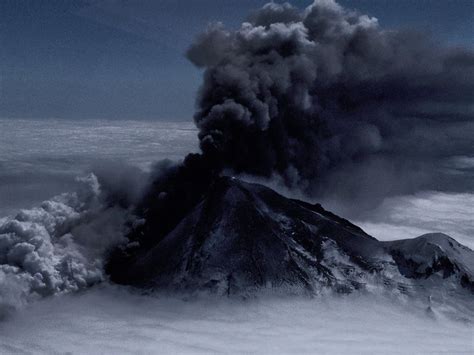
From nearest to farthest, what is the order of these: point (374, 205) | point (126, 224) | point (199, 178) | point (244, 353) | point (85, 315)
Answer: point (244, 353)
point (85, 315)
point (126, 224)
point (199, 178)
point (374, 205)

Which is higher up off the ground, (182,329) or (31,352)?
(182,329)

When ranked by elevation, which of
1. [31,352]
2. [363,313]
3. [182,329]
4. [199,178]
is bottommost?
[31,352]

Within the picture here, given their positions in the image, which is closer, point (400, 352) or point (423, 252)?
point (400, 352)

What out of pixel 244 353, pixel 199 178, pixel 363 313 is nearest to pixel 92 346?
pixel 244 353

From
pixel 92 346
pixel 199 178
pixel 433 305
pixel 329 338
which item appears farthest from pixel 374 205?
pixel 92 346

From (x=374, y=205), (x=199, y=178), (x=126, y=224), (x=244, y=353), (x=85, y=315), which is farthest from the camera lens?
(x=374, y=205)

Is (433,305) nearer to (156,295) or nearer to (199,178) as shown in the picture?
(156,295)

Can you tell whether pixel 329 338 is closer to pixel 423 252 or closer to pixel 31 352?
pixel 423 252
